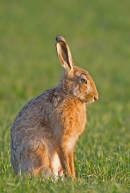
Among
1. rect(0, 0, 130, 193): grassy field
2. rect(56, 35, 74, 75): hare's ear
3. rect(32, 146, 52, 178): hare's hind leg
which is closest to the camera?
rect(32, 146, 52, 178): hare's hind leg

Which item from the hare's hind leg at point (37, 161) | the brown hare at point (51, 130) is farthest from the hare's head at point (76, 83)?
the hare's hind leg at point (37, 161)

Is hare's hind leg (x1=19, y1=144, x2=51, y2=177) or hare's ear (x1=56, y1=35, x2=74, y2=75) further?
hare's ear (x1=56, y1=35, x2=74, y2=75)

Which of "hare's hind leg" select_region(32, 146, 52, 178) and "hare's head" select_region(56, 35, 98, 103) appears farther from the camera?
"hare's head" select_region(56, 35, 98, 103)

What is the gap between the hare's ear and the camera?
22.7 feet

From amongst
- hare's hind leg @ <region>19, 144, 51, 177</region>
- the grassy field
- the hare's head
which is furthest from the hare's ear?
the grassy field

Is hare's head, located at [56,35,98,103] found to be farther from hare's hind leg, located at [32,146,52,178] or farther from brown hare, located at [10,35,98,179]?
hare's hind leg, located at [32,146,52,178]

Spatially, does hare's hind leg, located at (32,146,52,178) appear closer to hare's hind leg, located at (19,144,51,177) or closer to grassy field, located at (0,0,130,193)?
hare's hind leg, located at (19,144,51,177)

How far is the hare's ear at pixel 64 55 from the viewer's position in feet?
22.7

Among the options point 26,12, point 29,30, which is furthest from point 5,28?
point 26,12

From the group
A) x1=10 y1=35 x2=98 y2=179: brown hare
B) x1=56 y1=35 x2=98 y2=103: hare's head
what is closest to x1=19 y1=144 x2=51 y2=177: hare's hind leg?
x1=10 y1=35 x2=98 y2=179: brown hare

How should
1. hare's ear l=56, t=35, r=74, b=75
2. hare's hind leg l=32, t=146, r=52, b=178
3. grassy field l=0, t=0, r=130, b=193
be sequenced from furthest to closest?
hare's ear l=56, t=35, r=74, b=75
grassy field l=0, t=0, r=130, b=193
hare's hind leg l=32, t=146, r=52, b=178

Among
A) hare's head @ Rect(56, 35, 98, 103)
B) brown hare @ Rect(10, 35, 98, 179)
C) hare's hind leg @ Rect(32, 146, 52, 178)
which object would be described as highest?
hare's head @ Rect(56, 35, 98, 103)

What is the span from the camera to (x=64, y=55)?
7020mm

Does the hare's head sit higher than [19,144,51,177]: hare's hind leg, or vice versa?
the hare's head
